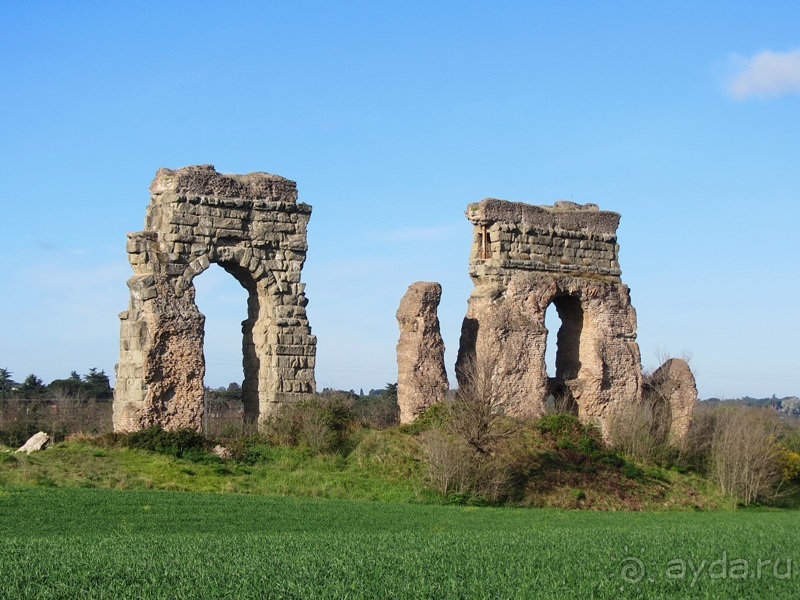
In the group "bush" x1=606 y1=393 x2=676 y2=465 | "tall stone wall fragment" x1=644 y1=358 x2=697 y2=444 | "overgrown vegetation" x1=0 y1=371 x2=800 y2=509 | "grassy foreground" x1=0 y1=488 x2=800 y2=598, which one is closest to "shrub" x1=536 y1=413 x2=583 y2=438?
"overgrown vegetation" x1=0 y1=371 x2=800 y2=509

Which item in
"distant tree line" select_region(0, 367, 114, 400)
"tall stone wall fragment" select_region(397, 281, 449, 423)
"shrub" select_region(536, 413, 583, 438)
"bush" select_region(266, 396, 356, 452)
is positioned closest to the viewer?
"bush" select_region(266, 396, 356, 452)

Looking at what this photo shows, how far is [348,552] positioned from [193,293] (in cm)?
1072

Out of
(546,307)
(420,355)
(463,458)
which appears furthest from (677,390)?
(463,458)

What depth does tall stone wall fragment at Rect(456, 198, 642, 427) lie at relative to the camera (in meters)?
27.5

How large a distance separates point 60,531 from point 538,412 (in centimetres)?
1331

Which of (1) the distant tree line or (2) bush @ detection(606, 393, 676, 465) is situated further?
(1) the distant tree line

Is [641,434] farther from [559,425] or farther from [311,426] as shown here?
[311,426]

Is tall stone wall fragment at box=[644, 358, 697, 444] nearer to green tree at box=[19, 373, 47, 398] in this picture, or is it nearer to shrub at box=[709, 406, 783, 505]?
shrub at box=[709, 406, 783, 505]

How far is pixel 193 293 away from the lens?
2445 cm

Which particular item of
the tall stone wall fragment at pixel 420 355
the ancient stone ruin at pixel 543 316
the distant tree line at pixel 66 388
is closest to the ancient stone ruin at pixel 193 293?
the tall stone wall fragment at pixel 420 355

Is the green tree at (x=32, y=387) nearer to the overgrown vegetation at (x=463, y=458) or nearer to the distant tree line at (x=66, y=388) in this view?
the distant tree line at (x=66, y=388)

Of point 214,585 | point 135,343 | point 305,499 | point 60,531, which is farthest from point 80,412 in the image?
point 214,585

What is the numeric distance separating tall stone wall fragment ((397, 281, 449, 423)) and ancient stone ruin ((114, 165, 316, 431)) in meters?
1.94

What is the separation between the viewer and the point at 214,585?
1262 centimetres
